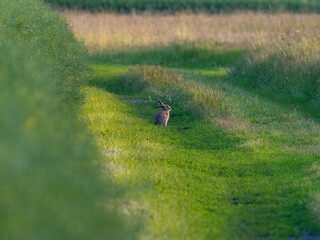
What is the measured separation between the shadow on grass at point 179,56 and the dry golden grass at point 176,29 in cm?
40

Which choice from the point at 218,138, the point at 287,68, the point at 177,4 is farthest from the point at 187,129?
the point at 177,4

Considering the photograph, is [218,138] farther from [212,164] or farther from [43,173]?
[43,173]

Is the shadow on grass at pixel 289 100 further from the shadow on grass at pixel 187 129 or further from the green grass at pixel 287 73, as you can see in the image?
the shadow on grass at pixel 187 129

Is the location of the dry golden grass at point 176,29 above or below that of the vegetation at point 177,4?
above

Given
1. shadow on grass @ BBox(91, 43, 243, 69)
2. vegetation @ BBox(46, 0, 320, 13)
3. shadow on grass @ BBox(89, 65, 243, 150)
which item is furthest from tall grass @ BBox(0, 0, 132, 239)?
vegetation @ BBox(46, 0, 320, 13)

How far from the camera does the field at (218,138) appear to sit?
24.6ft

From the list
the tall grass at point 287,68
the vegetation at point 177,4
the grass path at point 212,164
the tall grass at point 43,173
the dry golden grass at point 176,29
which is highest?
the tall grass at point 43,173

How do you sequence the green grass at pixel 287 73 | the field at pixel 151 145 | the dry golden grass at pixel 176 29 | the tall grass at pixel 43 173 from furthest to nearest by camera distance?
the dry golden grass at pixel 176 29 < the green grass at pixel 287 73 < the field at pixel 151 145 < the tall grass at pixel 43 173

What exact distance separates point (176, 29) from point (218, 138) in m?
17.4

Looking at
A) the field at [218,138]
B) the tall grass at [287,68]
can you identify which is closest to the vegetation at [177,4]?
the field at [218,138]

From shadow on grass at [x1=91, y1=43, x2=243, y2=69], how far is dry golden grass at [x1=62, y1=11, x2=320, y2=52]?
1.32ft

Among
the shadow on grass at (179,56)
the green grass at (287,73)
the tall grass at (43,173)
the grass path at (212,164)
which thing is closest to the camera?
the tall grass at (43,173)

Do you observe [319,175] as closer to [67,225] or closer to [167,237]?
[167,237]

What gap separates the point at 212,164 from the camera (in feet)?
33.3
